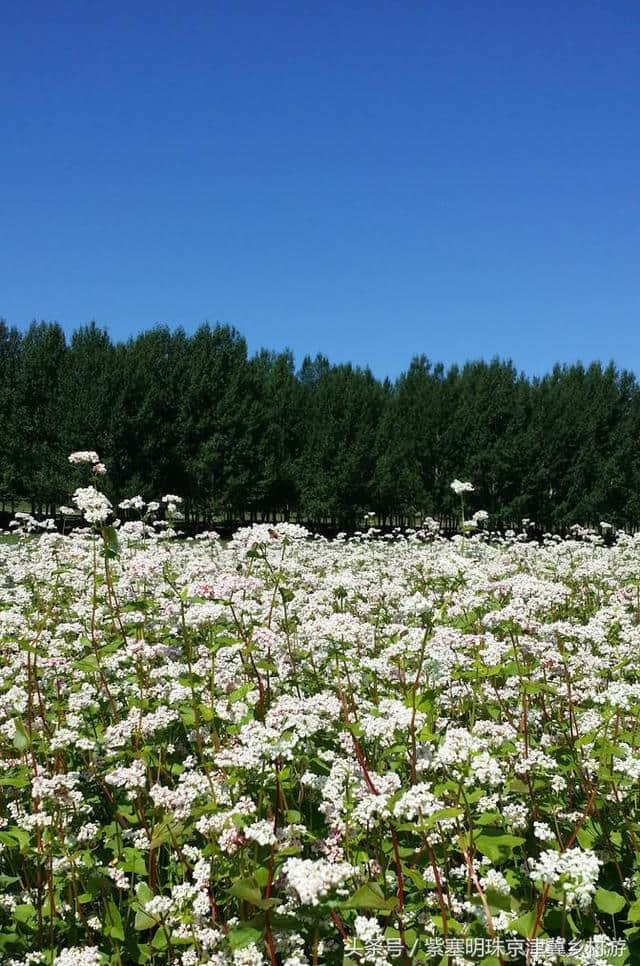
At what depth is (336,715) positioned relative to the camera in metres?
4.05

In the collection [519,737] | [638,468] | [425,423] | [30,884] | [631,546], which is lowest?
[30,884]

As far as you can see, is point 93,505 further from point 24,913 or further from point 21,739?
point 24,913

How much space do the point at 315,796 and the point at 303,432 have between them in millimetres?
45891

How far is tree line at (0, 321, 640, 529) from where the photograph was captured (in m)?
39.6

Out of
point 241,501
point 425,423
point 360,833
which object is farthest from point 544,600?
point 425,423

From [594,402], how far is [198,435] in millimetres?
33903

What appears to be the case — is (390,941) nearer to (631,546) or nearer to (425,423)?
(631,546)

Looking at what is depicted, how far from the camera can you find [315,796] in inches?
161

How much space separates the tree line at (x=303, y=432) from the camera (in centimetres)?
3956

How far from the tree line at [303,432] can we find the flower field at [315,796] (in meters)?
32.2

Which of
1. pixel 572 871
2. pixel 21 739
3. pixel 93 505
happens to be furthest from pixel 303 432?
pixel 572 871

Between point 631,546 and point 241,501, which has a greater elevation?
point 241,501

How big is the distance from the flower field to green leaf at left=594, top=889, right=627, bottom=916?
2 centimetres

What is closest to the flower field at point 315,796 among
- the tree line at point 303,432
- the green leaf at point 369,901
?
the green leaf at point 369,901
